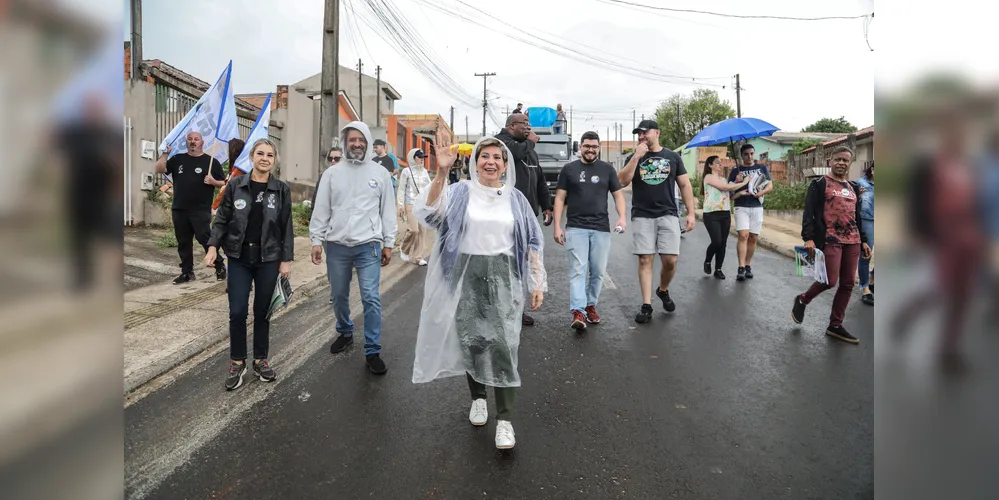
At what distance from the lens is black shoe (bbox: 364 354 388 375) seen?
4.46 m

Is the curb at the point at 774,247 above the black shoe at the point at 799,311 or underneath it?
above

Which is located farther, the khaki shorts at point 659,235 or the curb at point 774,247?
the curb at point 774,247

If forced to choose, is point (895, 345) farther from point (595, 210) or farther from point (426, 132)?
point (426, 132)

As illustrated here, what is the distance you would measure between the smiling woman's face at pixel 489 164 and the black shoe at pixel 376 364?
1.67m

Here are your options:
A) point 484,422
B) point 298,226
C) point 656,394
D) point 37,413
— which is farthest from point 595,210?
point 298,226

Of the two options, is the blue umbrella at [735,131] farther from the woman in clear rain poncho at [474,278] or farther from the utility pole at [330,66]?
the utility pole at [330,66]

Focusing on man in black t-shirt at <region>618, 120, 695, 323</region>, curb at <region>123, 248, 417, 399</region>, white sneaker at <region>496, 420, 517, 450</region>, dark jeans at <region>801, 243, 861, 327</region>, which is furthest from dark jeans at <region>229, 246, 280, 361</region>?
dark jeans at <region>801, 243, 861, 327</region>

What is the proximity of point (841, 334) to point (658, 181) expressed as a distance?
7.25 feet

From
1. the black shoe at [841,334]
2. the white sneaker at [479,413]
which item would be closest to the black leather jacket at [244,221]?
the white sneaker at [479,413]

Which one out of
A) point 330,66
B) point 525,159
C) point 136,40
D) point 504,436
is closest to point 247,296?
point 504,436

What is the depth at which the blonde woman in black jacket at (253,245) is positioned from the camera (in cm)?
422

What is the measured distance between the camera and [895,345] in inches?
36.5

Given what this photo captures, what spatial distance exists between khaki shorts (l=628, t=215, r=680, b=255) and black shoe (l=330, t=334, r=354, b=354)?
3047mm

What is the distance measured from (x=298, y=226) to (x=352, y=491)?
1168cm
